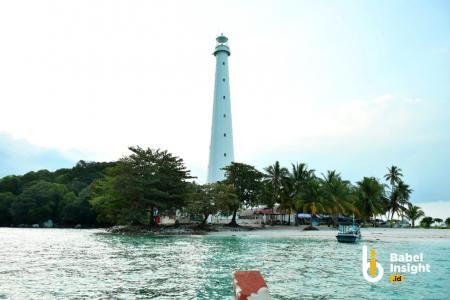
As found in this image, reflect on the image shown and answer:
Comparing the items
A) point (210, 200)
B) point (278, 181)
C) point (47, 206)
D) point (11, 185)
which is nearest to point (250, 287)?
point (210, 200)

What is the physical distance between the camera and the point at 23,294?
11055 mm

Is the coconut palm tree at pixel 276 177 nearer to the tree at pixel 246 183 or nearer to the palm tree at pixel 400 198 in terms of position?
the tree at pixel 246 183

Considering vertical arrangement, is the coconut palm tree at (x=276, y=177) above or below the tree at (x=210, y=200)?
above

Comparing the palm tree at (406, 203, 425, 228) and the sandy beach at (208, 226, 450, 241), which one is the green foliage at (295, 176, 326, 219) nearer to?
the sandy beach at (208, 226, 450, 241)

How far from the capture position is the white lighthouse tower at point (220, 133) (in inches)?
2579

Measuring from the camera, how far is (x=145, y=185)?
151 feet

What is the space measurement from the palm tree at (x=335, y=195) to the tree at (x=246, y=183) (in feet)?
34.4

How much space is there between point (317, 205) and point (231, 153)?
64.8ft

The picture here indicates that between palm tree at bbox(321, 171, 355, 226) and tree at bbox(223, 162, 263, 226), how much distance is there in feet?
34.4

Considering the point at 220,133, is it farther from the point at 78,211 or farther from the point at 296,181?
the point at 78,211

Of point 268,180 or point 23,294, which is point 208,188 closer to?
point 268,180

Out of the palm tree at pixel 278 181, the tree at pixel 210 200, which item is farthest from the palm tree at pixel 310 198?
the tree at pixel 210 200

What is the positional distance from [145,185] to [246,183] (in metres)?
16.6

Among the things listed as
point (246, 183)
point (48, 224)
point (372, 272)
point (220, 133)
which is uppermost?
point (220, 133)
